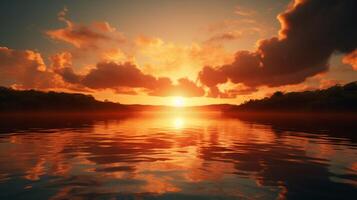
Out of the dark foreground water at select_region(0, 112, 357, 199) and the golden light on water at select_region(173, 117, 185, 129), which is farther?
the golden light on water at select_region(173, 117, 185, 129)

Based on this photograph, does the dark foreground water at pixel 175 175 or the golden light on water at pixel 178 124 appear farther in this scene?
the golden light on water at pixel 178 124

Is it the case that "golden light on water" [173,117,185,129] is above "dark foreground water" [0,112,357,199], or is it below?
above

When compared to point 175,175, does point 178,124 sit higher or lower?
higher

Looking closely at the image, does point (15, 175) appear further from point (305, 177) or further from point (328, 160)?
point (328, 160)

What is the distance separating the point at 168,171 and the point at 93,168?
451 cm

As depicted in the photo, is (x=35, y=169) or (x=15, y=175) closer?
(x=15, y=175)

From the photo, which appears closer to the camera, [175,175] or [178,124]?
[175,175]

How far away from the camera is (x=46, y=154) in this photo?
71.1 ft

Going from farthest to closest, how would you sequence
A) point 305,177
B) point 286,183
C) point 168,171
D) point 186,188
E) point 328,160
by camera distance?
point 328,160, point 168,171, point 305,177, point 286,183, point 186,188

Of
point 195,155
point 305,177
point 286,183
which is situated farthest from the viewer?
point 195,155

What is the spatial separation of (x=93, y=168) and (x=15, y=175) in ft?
13.2

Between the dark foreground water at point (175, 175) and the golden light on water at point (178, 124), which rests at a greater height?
the golden light on water at point (178, 124)

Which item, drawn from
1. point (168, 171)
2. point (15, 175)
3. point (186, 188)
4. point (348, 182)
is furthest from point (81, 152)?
point (348, 182)

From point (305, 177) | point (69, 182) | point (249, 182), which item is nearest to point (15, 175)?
point (69, 182)
